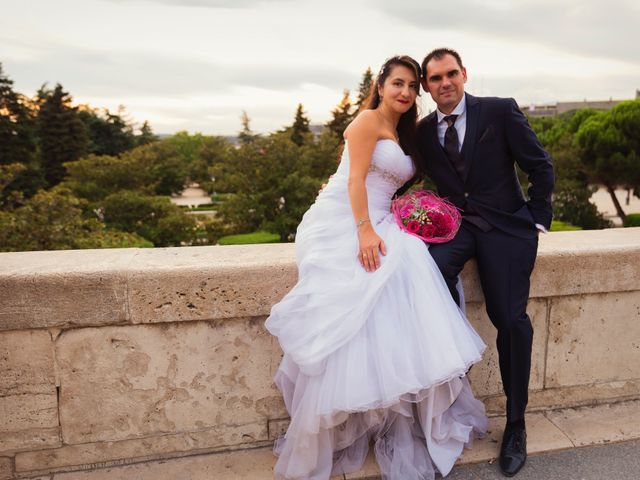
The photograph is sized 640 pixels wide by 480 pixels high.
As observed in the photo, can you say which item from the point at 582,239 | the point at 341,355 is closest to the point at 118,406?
the point at 341,355

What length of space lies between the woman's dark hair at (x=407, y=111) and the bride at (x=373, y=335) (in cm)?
1

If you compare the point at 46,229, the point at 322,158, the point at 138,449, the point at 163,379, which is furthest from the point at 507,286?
the point at 322,158

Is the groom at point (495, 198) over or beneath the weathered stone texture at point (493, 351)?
over

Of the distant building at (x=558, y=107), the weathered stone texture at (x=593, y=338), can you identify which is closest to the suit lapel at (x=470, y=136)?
the weathered stone texture at (x=593, y=338)

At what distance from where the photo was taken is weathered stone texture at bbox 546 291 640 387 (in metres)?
3.15

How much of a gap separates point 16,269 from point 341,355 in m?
1.71

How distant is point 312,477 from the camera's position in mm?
2545

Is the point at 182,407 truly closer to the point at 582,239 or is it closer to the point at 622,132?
the point at 582,239

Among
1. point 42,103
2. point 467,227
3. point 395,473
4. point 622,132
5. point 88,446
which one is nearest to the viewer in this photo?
point 395,473

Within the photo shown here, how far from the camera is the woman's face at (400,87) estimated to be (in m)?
2.90

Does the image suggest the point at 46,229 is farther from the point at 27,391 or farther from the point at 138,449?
the point at 138,449

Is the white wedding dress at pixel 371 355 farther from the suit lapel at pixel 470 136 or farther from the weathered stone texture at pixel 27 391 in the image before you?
the weathered stone texture at pixel 27 391

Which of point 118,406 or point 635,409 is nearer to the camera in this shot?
point 118,406

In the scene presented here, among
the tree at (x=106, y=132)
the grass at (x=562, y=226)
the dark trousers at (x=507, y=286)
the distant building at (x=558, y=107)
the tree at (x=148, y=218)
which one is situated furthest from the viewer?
the distant building at (x=558, y=107)
